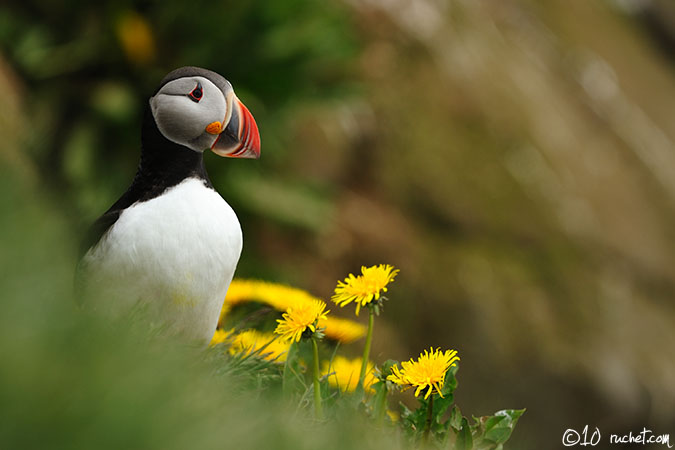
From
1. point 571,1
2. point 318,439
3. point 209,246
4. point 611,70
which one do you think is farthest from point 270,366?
point 571,1

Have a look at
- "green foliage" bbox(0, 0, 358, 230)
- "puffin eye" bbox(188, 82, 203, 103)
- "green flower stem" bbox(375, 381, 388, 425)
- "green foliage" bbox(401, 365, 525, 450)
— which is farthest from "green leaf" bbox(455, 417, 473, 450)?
"green foliage" bbox(0, 0, 358, 230)

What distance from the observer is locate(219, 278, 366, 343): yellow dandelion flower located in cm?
207

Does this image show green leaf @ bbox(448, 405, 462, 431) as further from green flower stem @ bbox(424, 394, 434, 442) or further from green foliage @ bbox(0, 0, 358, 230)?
green foliage @ bbox(0, 0, 358, 230)

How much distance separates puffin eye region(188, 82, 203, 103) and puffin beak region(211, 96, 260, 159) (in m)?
0.08

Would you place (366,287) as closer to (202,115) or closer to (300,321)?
(300,321)

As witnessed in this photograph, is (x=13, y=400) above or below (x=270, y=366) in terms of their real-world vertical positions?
above

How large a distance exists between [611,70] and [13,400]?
36.0 ft

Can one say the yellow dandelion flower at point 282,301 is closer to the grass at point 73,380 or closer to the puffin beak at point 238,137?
the puffin beak at point 238,137

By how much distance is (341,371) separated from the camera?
1960 mm

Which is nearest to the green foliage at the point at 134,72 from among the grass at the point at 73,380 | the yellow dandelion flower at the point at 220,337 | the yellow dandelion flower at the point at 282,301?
the yellow dandelion flower at the point at 282,301

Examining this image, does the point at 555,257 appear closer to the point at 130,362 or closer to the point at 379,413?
the point at 379,413

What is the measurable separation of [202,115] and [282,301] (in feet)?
1.99

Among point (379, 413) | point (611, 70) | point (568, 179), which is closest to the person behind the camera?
point (379, 413)

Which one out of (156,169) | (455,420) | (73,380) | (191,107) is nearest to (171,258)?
(156,169)
